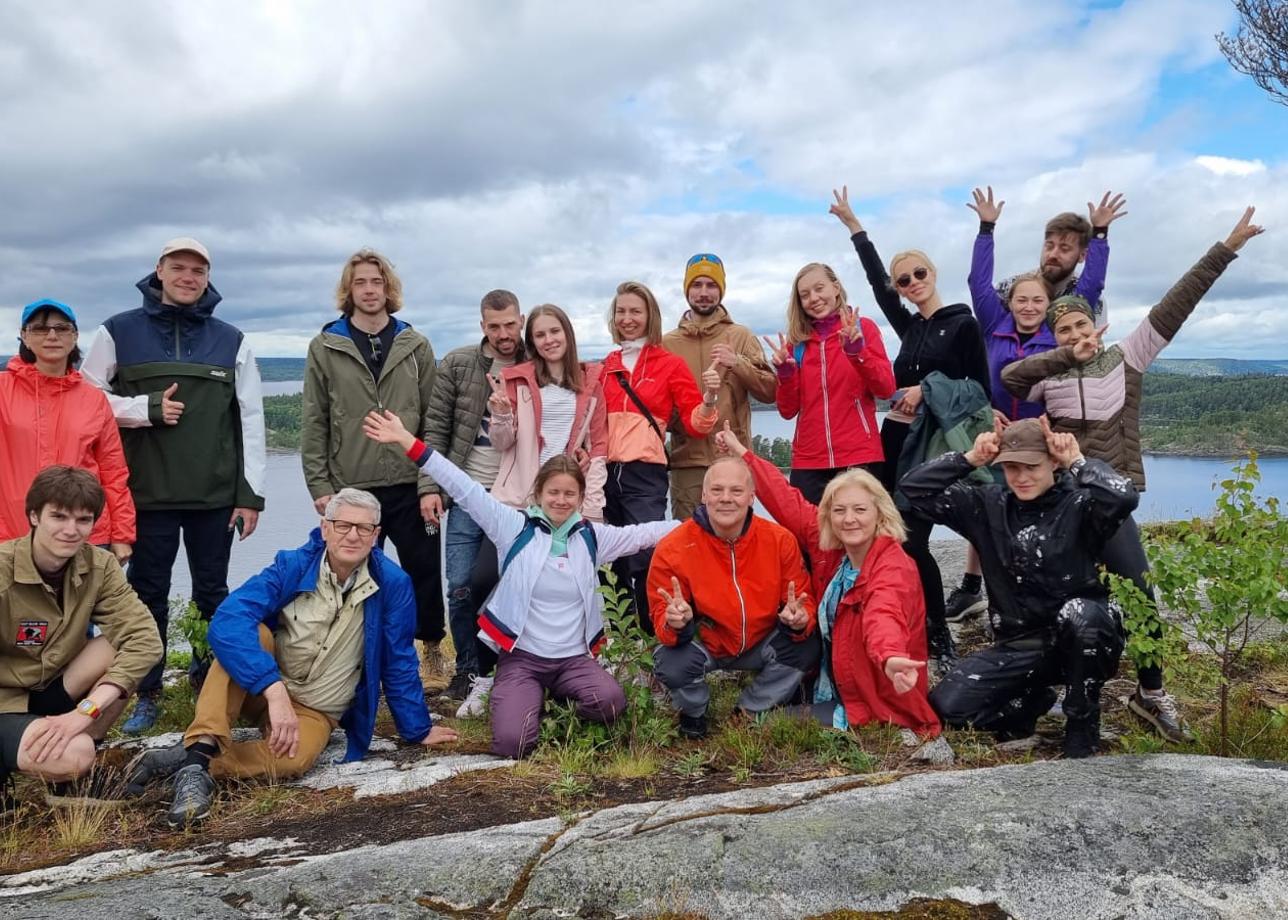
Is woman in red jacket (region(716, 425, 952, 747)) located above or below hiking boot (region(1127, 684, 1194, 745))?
above

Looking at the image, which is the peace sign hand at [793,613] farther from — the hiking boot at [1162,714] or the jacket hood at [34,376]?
the jacket hood at [34,376]

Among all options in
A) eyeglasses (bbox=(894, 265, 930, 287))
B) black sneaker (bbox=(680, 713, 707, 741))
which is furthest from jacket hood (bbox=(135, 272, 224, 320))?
eyeglasses (bbox=(894, 265, 930, 287))

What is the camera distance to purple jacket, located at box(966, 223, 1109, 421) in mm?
6930

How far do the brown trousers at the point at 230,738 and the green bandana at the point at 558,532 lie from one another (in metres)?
1.77

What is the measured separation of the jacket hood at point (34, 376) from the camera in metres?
6.01

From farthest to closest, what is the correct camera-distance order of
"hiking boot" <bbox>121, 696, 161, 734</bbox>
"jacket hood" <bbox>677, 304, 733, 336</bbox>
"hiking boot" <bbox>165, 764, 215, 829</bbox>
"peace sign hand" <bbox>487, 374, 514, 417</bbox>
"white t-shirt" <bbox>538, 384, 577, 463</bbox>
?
"jacket hood" <bbox>677, 304, 733, 336</bbox> → "white t-shirt" <bbox>538, 384, 577, 463</bbox> → "peace sign hand" <bbox>487, 374, 514, 417</bbox> → "hiking boot" <bbox>121, 696, 161, 734</bbox> → "hiking boot" <bbox>165, 764, 215, 829</bbox>

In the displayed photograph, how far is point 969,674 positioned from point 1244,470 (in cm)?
189

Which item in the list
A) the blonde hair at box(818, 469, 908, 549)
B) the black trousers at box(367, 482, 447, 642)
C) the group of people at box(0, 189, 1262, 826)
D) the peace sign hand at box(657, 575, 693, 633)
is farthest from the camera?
the black trousers at box(367, 482, 447, 642)

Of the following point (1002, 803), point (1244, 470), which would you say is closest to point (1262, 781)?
point (1002, 803)

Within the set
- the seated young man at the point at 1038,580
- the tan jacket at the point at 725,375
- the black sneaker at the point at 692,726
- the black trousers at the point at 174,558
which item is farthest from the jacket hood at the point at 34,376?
the seated young man at the point at 1038,580

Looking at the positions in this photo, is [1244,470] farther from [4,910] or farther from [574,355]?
[4,910]

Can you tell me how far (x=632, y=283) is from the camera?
7.28 metres

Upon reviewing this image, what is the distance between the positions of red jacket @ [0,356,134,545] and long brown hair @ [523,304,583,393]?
2.88 m

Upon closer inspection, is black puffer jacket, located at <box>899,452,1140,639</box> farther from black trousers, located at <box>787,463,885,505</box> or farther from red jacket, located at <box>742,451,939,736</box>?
black trousers, located at <box>787,463,885,505</box>
